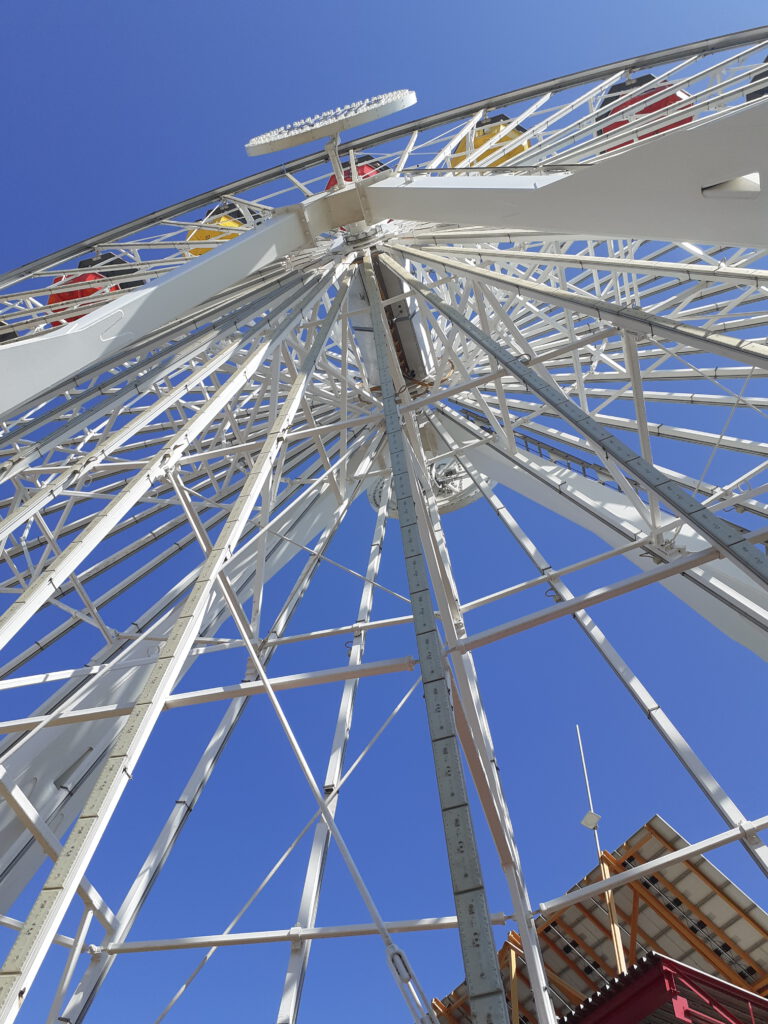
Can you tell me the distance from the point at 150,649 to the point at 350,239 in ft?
28.7

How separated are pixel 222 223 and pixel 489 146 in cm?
704

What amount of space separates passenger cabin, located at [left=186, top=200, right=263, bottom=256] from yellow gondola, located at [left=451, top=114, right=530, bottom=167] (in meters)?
4.33

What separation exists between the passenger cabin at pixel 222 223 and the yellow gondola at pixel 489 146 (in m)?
4.33

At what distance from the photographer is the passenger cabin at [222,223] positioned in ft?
51.1

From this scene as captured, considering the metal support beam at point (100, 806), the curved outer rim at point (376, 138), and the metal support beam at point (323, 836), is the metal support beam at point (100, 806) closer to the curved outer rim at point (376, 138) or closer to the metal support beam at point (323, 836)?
the metal support beam at point (323, 836)

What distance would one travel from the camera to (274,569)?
14.1 m

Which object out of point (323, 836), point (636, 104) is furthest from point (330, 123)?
point (323, 836)

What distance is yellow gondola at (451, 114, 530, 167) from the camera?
14.5m

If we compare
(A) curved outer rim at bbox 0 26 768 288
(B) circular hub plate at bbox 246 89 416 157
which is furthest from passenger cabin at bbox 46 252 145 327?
(B) circular hub plate at bbox 246 89 416 157

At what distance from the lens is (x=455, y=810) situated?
4324 millimetres

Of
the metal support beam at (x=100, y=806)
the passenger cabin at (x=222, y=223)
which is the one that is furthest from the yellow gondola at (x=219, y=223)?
the metal support beam at (x=100, y=806)

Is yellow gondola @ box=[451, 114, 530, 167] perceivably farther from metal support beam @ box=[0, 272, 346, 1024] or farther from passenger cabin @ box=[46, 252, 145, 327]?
metal support beam @ box=[0, 272, 346, 1024]

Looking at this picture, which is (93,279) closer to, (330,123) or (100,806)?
(330,123)

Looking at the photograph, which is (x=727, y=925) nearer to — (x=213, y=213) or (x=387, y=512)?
(x=387, y=512)
